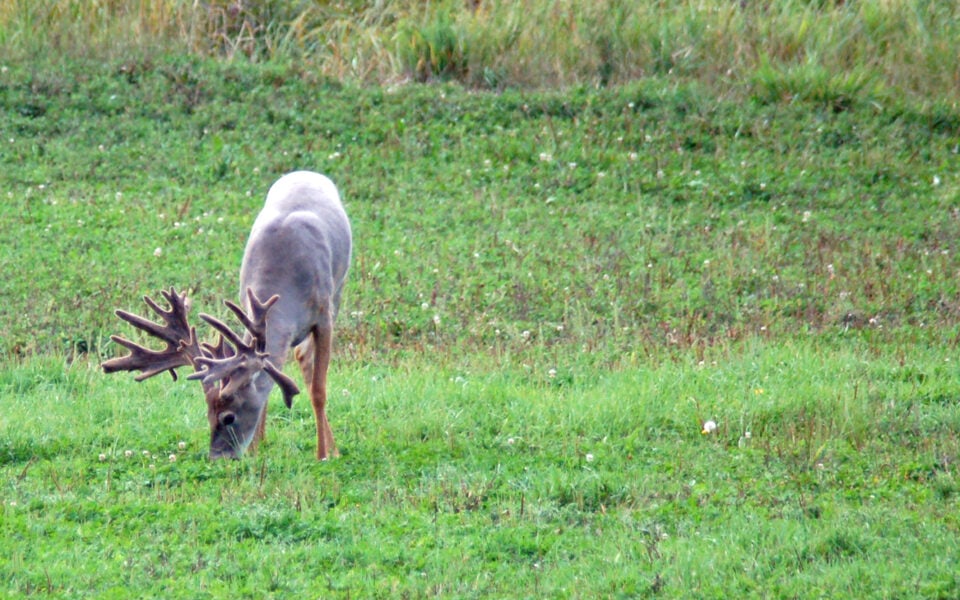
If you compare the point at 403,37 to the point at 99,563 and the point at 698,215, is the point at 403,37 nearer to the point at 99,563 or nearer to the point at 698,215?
the point at 698,215

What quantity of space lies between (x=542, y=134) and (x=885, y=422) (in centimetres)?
765

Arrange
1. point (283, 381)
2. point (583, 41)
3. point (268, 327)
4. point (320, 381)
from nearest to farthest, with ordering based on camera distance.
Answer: point (283, 381) < point (268, 327) < point (320, 381) < point (583, 41)

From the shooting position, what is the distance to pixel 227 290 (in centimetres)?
1054

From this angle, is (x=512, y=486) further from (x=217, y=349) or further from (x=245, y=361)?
(x=217, y=349)

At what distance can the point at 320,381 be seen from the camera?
741 centimetres

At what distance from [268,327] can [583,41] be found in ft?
32.4

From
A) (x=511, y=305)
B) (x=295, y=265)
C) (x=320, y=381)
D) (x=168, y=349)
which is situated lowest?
(x=511, y=305)

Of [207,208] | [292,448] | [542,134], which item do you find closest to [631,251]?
[542,134]

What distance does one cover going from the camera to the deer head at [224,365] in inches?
257

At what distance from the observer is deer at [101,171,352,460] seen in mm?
6582

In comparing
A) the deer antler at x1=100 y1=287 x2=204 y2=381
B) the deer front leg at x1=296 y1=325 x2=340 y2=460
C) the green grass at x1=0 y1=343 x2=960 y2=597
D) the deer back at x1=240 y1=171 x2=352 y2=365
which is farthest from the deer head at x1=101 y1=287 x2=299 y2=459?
the deer front leg at x1=296 y1=325 x2=340 y2=460

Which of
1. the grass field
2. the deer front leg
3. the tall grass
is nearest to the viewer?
the grass field

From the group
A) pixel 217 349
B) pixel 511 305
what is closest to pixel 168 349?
pixel 217 349

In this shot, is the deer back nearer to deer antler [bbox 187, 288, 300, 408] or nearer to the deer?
the deer
